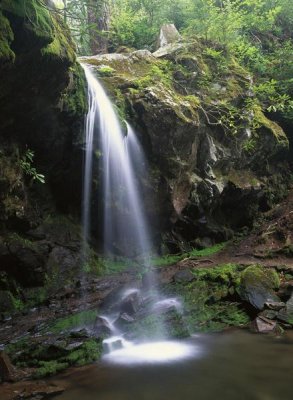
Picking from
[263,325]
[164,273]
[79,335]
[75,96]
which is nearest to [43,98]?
[75,96]

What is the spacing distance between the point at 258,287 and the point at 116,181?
495 cm

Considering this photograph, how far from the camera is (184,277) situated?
9375 millimetres

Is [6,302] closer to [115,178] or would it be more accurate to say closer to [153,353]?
[153,353]

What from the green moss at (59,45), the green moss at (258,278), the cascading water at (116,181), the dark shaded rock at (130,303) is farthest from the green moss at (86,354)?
the green moss at (59,45)

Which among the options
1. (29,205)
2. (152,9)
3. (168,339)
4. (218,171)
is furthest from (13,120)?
(152,9)

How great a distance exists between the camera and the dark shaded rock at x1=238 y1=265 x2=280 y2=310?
24.6 ft

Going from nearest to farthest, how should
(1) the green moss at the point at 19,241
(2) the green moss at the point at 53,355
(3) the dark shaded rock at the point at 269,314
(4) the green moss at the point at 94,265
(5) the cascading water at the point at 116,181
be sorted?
(2) the green moss at the point at 53,355 < (3) the dark shaded rock at the point at 269,314 < (1) the green moss at the point at 19,241 < (5) the cascading water at the point at 116,181 < (4) the green moss at the point at 94,265

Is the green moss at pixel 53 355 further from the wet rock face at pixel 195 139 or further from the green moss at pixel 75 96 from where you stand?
the wet rock face at pixel 195 139

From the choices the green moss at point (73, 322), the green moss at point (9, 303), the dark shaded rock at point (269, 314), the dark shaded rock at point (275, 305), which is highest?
the green moss at point (9, 303)

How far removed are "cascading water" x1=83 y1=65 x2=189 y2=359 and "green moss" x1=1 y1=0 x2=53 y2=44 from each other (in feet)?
11.3

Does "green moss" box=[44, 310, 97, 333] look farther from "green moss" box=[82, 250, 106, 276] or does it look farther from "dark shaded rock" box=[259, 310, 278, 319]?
"dark shaded rock" box=[259, 310, 278, 319]

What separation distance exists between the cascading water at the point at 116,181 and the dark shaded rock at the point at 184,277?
89 cm

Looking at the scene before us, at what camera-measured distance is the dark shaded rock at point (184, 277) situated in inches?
365

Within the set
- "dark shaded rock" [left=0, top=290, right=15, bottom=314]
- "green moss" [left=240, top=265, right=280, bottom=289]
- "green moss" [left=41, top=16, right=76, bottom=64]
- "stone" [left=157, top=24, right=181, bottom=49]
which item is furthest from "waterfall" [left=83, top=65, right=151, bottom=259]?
"stone" [left=157, top=24, right=181, bottom=49]
